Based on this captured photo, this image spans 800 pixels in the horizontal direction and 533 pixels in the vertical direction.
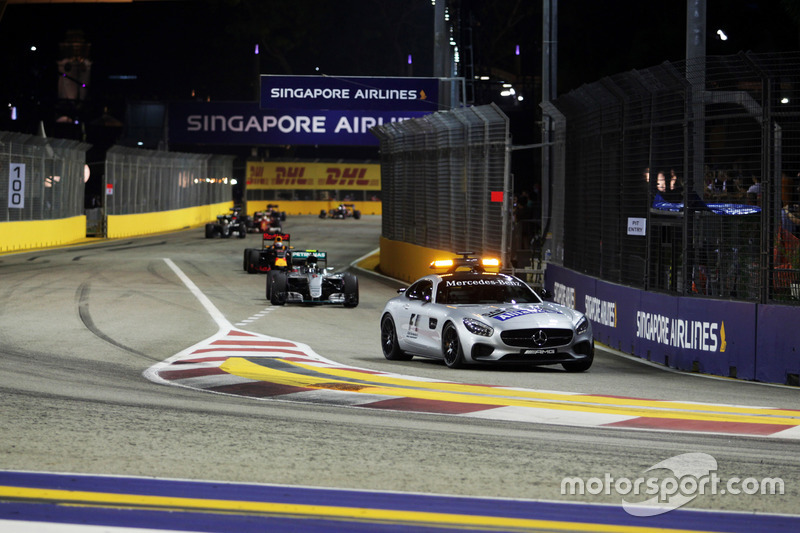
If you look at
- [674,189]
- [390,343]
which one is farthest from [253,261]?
[674,189]

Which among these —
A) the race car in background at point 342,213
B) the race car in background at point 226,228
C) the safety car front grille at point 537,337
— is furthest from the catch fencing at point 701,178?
the race car in background at point 342,213

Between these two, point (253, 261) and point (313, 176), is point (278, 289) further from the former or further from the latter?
point (313, 176)

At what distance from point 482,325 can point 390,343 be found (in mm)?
1991

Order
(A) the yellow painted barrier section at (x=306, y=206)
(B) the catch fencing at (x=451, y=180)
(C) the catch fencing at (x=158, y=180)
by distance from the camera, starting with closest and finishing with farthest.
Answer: (B) the catch fencing at (x=451, y=180) < (C) the catch fencing at (x=158, y=180) < (A) the yellow painted barrier section at (x=306, y=206)

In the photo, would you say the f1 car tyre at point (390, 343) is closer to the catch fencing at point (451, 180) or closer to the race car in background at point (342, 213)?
the catch fencing at point (451, 180)

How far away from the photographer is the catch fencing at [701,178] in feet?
43.4

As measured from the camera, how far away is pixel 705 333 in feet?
46.4

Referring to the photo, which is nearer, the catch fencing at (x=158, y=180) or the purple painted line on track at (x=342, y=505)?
the purple painted line on track at (x=342, y=505)

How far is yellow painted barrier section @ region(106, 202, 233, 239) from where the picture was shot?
5750cm

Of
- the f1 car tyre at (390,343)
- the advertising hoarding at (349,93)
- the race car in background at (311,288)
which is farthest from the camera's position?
the advertising hoarding at (349,93)

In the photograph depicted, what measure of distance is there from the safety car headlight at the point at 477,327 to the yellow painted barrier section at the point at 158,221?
42.3 meters

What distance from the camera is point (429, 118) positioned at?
29672mm

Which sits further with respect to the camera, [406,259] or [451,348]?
[406,259]

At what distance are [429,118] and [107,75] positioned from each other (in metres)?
70.7
